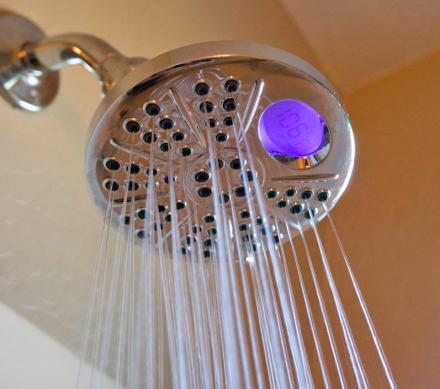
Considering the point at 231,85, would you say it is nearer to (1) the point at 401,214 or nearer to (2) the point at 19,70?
(2) the point at 19,70

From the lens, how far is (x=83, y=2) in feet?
3.17

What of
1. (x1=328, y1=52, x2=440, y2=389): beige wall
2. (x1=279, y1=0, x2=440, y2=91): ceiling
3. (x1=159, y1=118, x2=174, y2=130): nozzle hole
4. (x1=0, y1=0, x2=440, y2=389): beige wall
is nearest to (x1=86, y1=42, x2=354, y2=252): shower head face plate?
(x1=159, y1=118, x2=174, y2=130): nozzle hole

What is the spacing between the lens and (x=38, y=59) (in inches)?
31.5

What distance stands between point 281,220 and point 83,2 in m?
0.49

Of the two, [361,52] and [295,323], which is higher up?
[361,52]

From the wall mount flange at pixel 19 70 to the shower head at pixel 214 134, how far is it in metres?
0.08

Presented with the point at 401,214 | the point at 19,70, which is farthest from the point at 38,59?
the point at 401,214

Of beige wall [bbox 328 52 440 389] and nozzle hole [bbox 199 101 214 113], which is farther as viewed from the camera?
beige wall [bbox 328 52 440 389]

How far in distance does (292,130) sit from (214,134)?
9cm

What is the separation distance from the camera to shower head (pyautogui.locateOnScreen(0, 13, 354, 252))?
0.62 metres

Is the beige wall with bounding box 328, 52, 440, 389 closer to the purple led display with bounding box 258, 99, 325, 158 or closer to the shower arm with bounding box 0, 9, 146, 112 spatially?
the purple led display with bounding box 258, 99, 325, 158

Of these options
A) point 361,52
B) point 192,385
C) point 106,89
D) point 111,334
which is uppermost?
point 361,52

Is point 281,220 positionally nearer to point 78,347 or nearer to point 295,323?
point 295,323

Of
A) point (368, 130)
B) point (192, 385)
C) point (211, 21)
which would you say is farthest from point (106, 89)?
point (368, 130)
